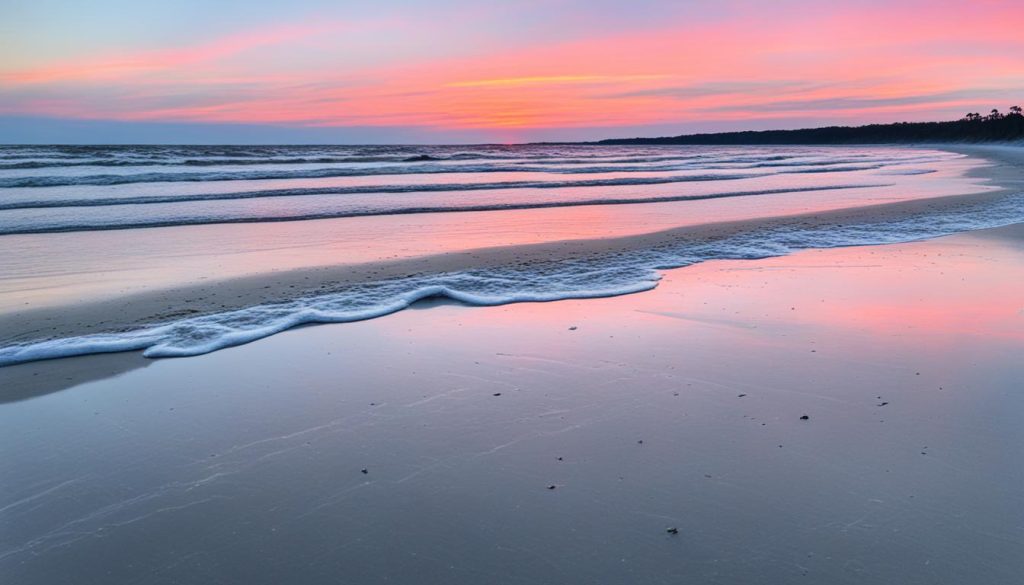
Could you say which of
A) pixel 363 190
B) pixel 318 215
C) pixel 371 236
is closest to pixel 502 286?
pixel 371 236

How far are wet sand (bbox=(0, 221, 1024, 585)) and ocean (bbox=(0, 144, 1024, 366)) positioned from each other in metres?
0.82

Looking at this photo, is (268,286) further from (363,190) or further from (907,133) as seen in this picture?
(907,133)

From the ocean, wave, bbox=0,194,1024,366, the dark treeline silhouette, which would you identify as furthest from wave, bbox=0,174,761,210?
the dark treeline silhouette

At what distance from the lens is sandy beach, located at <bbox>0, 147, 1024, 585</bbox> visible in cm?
273

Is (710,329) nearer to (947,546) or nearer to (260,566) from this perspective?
(947,546)

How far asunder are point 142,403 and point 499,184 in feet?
61.9

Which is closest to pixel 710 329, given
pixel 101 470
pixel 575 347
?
pixel 575 347

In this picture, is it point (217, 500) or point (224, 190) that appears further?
point (224, 190)

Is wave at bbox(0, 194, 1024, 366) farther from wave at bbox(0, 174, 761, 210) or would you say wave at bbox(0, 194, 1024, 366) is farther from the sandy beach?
wave at bbox(0, 174, 761, 210)

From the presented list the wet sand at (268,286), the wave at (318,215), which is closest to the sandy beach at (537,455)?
the wet sand at (268,286)

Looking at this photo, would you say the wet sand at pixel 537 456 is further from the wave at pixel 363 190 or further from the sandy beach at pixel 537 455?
the wave at pixel 363 190

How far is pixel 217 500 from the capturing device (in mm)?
3182

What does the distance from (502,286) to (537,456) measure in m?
3.96

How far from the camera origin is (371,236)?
443 inches
